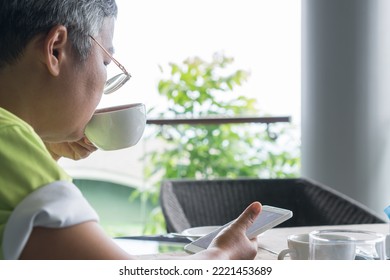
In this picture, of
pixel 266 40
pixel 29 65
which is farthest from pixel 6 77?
pixel 266 40

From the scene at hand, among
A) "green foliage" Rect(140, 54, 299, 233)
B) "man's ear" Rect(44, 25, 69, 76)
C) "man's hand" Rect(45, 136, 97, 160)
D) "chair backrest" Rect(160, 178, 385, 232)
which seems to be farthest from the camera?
"green foliage" Rect(140, 54, 299, 233)

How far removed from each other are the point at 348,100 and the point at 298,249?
5.41ft

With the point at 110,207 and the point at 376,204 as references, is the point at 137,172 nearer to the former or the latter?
the point at 110,207

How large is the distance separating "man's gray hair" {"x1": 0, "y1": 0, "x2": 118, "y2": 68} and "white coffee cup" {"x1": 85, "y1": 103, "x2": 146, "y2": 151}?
0.57ft

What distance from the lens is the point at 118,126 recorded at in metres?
0.84

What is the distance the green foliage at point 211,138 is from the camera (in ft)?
8.18

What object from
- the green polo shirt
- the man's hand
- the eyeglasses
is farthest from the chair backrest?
the green polo shirt

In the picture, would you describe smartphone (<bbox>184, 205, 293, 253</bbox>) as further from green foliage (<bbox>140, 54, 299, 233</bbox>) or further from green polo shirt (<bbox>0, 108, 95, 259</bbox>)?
green foliage (<bbox>140, 54, 299, 233</bbox>)

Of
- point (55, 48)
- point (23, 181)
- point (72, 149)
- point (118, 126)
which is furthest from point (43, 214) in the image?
point (72, 149)

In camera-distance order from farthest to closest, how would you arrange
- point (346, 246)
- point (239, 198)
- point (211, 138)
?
point (211, 138), point (239, 198), point (346, 246)

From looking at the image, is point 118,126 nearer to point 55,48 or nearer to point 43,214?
point 55,48

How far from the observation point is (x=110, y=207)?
248 cm

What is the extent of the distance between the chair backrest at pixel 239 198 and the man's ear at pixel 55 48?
85 centimetres

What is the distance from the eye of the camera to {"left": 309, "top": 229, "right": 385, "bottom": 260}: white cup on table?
0.74m
